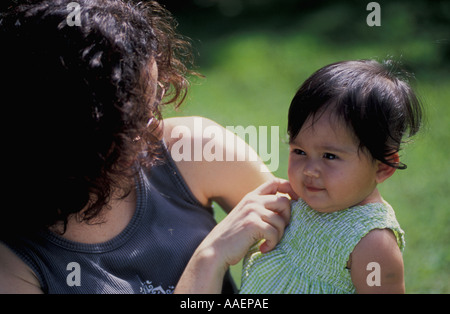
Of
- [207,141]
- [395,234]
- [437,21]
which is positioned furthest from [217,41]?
[395,234]

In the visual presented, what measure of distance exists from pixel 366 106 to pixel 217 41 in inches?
210

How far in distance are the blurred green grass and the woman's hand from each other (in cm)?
136

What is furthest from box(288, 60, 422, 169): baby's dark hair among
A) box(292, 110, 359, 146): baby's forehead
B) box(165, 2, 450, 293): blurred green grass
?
box(165, 2, 450, 293): blurred green grass

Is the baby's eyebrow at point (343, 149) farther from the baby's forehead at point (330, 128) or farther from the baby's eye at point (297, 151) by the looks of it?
the baby's eye at point (297, 151)

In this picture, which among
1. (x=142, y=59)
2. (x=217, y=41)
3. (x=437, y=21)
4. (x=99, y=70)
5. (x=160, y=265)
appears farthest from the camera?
(x=217, y=41)

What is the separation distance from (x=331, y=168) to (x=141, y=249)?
0.66 meters

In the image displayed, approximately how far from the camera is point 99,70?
1.64m

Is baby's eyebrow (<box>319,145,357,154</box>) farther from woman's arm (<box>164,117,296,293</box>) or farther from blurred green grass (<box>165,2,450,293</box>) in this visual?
blurred green grass (<box>165,2,450,293</box>)

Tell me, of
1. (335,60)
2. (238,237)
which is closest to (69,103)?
(238,237)

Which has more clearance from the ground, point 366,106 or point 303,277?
point 366,106

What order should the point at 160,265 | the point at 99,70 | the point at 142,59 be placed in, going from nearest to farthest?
the point at 99,70 < the point at 142,59 < the point at 160,265

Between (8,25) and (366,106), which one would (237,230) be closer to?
(366,106)

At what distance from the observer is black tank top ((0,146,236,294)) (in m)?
1.72

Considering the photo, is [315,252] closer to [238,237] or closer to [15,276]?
[238,237]
